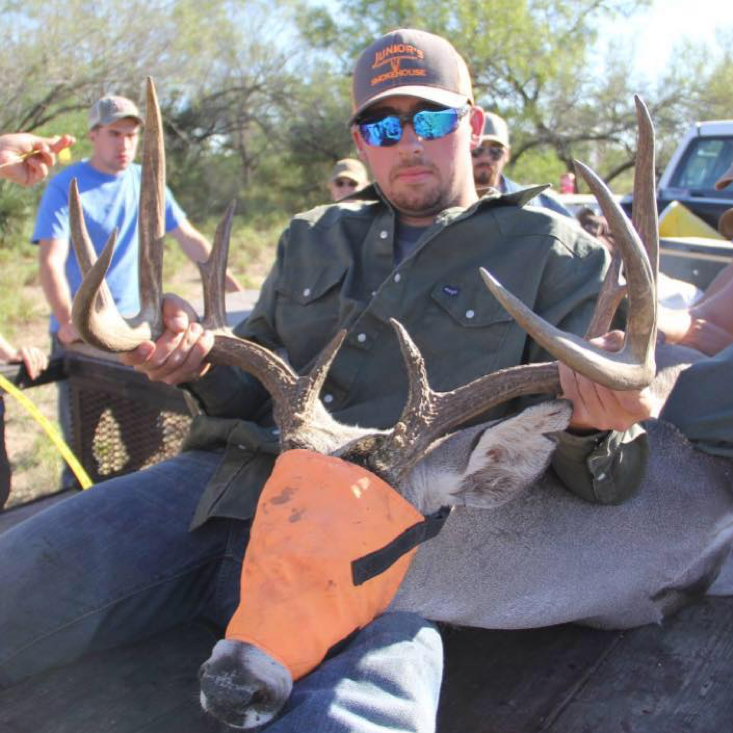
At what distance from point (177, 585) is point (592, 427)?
1457 millimetres

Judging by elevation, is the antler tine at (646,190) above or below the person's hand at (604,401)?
above

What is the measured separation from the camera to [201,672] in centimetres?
206

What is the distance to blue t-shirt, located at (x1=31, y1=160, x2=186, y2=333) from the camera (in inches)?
214

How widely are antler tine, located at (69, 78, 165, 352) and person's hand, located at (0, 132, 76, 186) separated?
1115 millimetres

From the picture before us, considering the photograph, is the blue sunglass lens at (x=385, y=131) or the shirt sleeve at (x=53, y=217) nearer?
the blue sunglass lens at (x=385, y=131)

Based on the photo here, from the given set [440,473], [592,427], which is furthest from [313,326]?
[592,427]

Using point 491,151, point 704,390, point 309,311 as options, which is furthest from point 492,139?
point 704,390

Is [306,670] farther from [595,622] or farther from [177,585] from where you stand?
[595,622]

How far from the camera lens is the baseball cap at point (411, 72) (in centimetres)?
330

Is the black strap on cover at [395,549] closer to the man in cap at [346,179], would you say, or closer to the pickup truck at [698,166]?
the man in cap at [346,179]

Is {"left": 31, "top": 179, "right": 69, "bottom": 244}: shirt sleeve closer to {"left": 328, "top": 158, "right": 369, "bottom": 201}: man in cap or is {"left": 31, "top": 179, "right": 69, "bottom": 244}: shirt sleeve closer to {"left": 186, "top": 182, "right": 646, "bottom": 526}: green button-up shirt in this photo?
{"left": 186, "top": 182, "right": 646, "bottom": 526}: green button-up shirt

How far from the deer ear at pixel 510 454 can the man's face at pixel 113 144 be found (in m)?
4.02

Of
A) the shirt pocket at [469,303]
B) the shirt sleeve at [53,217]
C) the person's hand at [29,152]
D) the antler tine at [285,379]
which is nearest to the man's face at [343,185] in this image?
the shirt sleeve at [53,217]

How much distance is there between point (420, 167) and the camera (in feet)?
10.9
